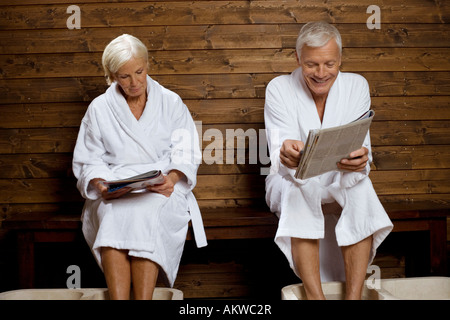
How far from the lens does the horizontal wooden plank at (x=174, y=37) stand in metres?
2.95

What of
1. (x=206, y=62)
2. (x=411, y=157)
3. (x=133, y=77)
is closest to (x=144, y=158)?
(x=133, y=77)

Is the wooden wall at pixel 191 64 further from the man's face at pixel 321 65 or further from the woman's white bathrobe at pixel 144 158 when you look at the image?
the man's face at pixel 321 65

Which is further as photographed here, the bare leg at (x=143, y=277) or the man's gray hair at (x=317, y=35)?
the man's gray hair at (x=317, y=35)

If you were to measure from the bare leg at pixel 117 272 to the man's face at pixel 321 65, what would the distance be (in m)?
1.08

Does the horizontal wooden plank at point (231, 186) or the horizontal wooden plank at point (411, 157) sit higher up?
the horizontal wooden plank at point (411, 157)

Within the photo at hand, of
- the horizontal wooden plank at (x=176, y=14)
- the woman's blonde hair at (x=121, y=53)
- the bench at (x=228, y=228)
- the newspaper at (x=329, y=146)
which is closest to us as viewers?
the newspaper at (x=329, y=146)

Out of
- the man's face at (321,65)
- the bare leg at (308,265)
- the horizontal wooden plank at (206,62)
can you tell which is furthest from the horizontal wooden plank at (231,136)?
the bare leg at (308,265)

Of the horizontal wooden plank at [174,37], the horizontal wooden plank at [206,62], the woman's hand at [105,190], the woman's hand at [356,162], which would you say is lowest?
the woman's hand at [105,190]

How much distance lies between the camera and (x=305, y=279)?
2010mm
